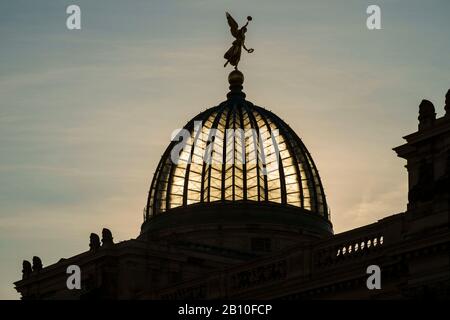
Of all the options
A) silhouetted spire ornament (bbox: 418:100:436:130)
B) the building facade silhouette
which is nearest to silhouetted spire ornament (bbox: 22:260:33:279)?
the building facade silhouette

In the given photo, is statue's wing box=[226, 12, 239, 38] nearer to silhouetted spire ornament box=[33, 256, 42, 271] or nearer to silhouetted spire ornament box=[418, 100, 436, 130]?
silhouetted spire ornament box=[33, 256, 42, 271]

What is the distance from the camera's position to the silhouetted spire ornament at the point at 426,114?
39.0 meters

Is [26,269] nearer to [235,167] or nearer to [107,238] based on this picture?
[107,238]

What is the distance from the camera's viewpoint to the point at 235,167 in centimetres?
6625

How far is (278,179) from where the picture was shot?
2618 inches

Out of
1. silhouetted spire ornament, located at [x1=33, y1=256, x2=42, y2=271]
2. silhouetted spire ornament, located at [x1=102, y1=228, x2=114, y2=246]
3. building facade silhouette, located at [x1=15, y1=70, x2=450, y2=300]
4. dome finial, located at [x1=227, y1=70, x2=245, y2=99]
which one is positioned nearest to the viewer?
building facade silhouette, located at [x1=15, y1=70, x2=450, y2=300]

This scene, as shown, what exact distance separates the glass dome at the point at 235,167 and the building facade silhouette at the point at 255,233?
0.07 m

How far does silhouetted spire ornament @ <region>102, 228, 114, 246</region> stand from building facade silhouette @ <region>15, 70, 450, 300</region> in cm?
7

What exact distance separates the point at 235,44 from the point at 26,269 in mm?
17499

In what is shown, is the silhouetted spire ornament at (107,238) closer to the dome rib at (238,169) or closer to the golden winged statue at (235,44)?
the dome rib at (238,169)

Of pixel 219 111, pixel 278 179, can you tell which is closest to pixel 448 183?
pixel 278 179

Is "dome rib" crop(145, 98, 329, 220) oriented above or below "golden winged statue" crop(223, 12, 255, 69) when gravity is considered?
below

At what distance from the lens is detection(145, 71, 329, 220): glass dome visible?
66.1m

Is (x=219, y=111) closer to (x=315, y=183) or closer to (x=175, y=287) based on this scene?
(x=315, y=183)
